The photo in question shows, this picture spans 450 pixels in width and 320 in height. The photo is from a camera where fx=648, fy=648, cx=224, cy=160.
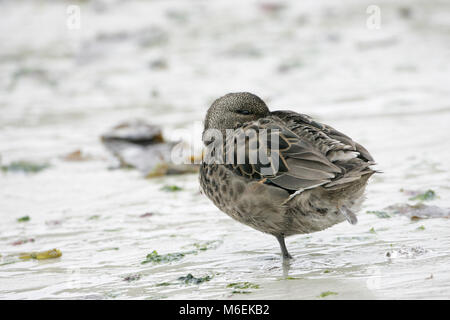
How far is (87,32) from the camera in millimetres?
14617

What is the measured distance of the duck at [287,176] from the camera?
396 cm

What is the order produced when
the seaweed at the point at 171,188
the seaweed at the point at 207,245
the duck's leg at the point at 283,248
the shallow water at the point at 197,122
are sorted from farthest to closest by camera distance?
the seaweed at the point at 171,188, the seaweed at the point at 207,245, the duck's leg at the point at 283,248, the shallow water at the point at 197,122

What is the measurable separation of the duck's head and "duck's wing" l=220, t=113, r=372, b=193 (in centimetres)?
44

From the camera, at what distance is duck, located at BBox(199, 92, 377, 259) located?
396 centimetres

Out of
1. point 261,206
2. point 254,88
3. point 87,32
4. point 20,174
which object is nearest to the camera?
point 261,206

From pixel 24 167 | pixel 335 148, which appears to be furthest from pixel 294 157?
pixel 24 167

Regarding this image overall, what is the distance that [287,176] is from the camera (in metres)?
4.00

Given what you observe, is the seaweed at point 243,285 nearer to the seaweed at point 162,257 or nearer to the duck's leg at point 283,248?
the duck's leg at point 283,248

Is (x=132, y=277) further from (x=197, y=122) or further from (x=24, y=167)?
(x=197, y=122)

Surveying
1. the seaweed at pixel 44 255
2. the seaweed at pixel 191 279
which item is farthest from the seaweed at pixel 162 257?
the seaweed at pixel 44 255

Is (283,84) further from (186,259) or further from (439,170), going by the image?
(186,259)
